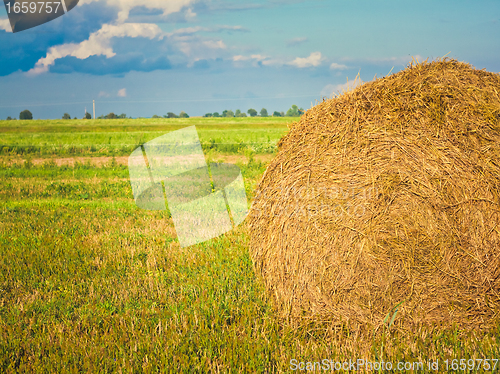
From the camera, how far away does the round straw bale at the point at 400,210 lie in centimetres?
360

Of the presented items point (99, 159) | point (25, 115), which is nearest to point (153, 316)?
point (99, 159)

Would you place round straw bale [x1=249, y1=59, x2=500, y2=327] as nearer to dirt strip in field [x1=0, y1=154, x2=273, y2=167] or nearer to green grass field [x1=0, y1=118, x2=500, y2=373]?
green grass field [x1=0, y1=118, x2=500, y2=373]

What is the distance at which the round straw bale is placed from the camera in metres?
3.60

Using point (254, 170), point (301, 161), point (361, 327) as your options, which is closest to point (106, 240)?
point (301, 161)

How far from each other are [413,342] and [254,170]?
37.6ft

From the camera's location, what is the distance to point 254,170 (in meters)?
14.7

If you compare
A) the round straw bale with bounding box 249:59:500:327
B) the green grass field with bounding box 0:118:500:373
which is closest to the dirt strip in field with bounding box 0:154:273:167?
the green grass field with bounding box 0:118:500:373

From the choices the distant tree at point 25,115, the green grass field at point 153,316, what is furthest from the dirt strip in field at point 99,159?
the distant tree at point 25,115

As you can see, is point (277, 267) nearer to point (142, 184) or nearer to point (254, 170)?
point (142, 184)

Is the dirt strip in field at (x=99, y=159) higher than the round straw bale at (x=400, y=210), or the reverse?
the dirt strip in field at (x=99, y=159)

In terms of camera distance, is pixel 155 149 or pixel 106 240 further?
pixel 155 149

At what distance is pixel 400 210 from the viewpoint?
366 centimetres

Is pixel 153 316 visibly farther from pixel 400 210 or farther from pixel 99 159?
pixel 99 159

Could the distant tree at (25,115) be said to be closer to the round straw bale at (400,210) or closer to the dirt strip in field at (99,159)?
the dirt strip in field at (99,159)
